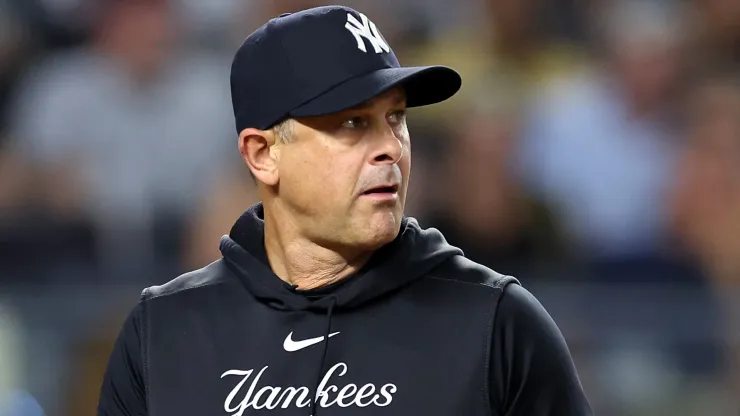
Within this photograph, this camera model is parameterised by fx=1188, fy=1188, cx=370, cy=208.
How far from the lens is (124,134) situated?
5.42 m

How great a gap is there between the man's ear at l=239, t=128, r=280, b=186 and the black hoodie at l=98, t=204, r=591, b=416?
15 cm

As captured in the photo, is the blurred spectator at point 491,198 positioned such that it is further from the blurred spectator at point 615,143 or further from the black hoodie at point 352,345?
the black hoodie at point 352,345

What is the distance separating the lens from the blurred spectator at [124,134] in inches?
202

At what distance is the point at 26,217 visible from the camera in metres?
5.11

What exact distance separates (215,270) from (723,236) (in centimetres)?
319

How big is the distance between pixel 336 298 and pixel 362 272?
0.08 metres

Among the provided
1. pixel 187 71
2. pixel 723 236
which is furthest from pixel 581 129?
pixel 187 71

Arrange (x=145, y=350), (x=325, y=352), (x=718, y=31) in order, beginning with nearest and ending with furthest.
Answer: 1. (x=325, y=352)
2. (x=145, y=350)
3. (x=718, y=31)

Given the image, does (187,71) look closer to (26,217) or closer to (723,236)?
(26,217)

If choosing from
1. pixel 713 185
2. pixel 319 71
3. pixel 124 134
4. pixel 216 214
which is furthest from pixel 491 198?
pixel 319 71

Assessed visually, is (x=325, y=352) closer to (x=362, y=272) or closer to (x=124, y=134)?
(x=362, y=272)

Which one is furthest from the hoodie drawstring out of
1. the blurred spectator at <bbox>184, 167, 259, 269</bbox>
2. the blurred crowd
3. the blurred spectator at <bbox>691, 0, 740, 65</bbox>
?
the blurred spectator at <bbox>691, 0, 740, 65</bbox>

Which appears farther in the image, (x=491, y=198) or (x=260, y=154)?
(x=491, y=198)

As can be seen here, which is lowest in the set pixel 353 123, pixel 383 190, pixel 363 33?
pixel 383 190
